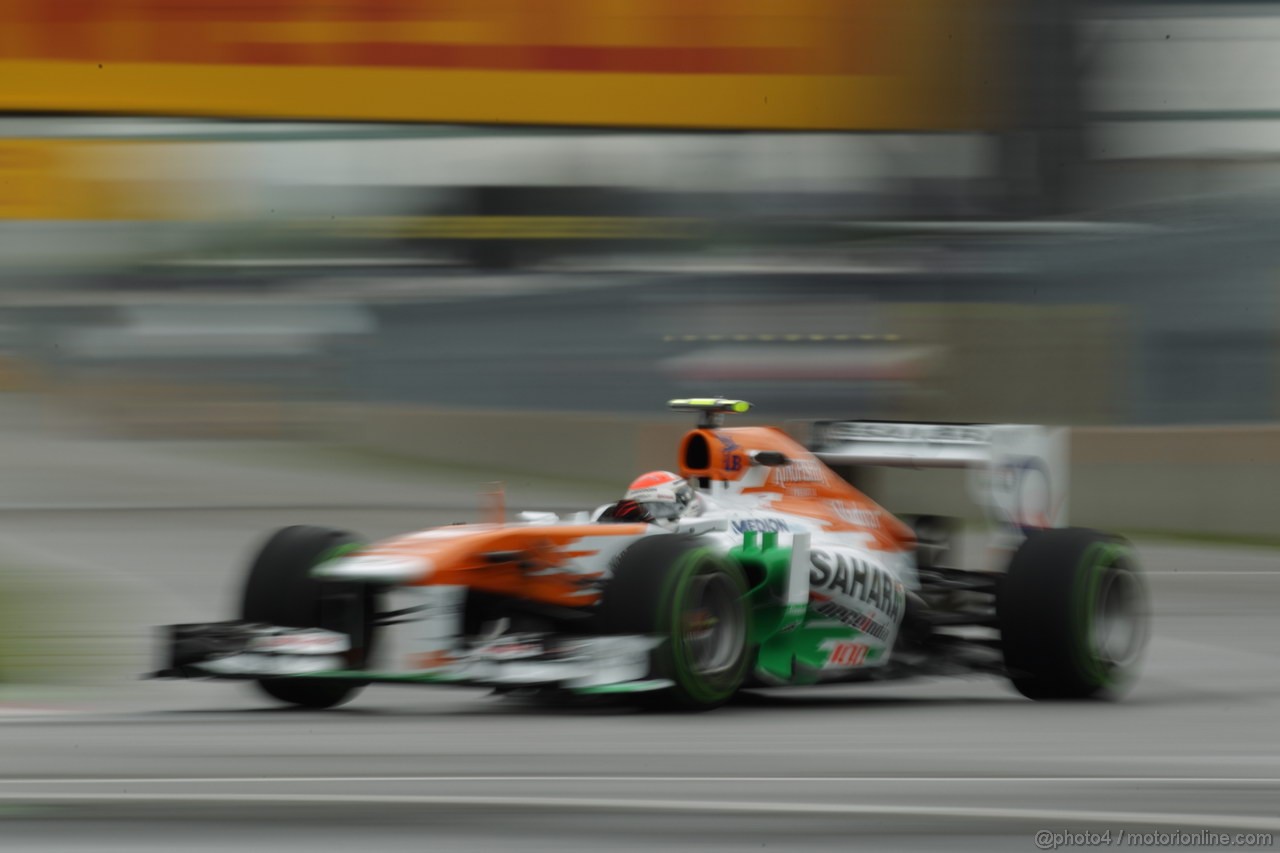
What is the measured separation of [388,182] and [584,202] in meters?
2.83

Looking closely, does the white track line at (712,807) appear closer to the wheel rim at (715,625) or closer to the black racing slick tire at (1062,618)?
the wheel rim at (715,625)

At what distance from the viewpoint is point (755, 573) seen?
924cm

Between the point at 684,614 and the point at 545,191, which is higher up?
the point at 545,191

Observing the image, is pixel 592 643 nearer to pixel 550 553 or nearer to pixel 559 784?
pixel 550 553

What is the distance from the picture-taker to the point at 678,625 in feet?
27.5

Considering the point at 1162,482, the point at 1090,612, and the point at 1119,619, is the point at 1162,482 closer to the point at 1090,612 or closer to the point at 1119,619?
the point at 1119,619

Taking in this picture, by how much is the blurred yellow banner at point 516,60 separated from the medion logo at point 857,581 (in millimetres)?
19919

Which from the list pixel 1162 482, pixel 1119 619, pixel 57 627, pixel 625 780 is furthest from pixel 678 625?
pixel 1162 482

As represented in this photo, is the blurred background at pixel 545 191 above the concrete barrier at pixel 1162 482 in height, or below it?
above

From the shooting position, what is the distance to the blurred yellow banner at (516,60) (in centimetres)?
2889

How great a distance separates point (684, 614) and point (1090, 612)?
8.26 feet

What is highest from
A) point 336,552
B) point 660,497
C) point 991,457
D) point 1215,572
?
point 991,457

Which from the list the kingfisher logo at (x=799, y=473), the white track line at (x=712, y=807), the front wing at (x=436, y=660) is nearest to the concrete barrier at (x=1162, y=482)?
the kingfisher logo at (x=799, y=473)

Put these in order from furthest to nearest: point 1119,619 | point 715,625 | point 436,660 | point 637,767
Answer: point 1119,619 → point 715,625 → point 436,660 → point 637,767
